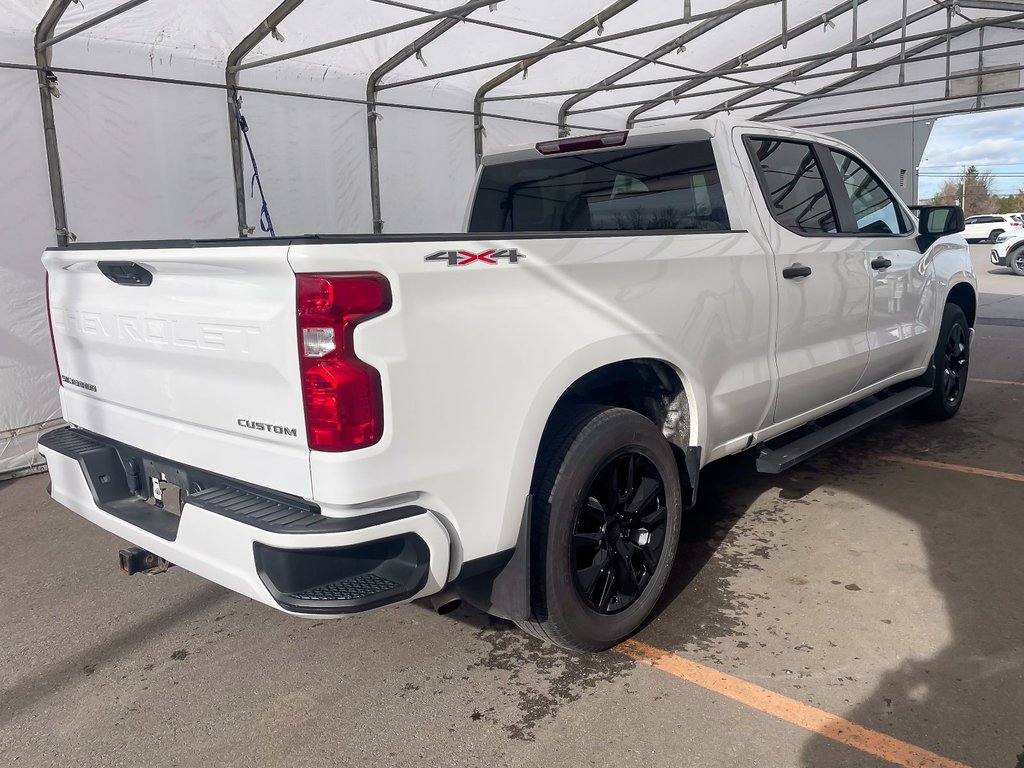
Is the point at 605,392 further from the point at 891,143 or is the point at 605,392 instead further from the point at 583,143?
the point at 891,143

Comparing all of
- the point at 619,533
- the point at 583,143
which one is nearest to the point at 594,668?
the point at 619,533

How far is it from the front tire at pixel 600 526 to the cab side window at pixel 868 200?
2.15m

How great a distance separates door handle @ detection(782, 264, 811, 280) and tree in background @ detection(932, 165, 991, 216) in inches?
3156

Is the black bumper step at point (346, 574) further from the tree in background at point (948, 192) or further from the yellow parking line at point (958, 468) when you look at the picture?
the tree in background at point (948, 192)

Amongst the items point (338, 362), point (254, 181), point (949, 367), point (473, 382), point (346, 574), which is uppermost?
point (254, 181)

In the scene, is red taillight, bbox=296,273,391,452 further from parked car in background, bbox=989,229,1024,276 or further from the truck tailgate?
parked car in background, bbox=989,229,1024,276

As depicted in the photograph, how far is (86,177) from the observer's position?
21.2 feet

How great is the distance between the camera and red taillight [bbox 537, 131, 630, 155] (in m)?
3.70

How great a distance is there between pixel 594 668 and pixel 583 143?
7.64 ft

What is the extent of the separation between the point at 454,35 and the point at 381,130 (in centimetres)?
133

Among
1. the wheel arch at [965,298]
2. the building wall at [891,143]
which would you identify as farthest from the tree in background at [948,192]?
the wheel arch at [965,298]

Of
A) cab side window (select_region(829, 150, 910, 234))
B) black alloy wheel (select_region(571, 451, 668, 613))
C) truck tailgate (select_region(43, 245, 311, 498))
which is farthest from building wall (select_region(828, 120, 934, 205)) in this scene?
truck tailgate (select_region(43, 245, 311, 498))

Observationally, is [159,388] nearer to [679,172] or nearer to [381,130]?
[679,172]

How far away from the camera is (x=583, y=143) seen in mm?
3816
